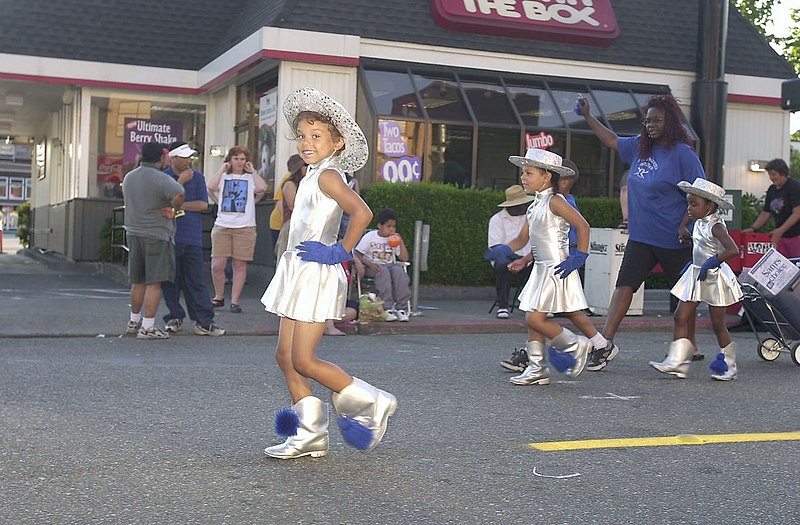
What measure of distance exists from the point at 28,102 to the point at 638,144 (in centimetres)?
1736

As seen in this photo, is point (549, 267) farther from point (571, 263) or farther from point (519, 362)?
point (519, 362)

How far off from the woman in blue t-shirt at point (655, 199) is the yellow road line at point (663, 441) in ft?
7.72

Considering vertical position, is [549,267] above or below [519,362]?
above

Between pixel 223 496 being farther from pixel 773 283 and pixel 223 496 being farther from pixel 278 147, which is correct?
pixel 278 147

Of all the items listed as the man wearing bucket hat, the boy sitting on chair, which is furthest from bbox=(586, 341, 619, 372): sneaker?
the man wearing bucket hat

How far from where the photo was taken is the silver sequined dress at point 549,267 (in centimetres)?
772

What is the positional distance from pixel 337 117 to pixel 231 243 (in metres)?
7.27

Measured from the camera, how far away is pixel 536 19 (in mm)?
17781

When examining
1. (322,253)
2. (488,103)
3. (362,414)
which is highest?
(488,103)

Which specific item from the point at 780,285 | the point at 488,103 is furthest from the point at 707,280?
the point at 488,103

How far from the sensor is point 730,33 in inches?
790

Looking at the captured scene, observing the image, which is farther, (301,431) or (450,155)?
(450,155)

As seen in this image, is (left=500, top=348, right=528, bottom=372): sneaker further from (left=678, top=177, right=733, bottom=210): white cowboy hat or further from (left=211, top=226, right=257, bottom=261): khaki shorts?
(left=211, top=226, right=257, bottom=261): khaki shorts

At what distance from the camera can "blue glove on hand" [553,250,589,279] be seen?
765 cm
